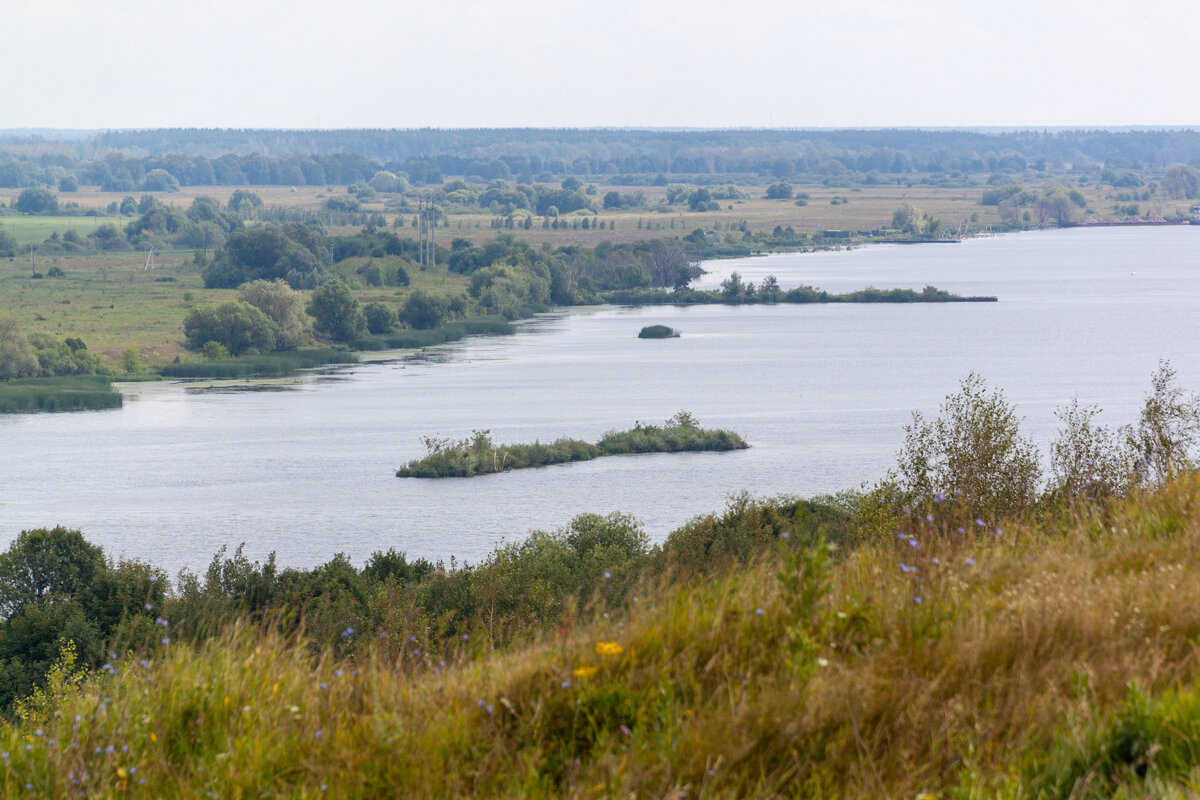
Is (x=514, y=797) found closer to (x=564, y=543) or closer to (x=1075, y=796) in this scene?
(x=1075, y=796)

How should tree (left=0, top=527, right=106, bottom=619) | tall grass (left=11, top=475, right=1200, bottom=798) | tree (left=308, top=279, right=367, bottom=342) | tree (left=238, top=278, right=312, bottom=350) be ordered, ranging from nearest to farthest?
tall grass (left=11, top=475, right=1200, bottom=798) → tree (left=0, top=527, right=106, bottom=619) → tree (left=238, top=278, right=312, bottom=350) → tree (left=308, top=279, right=367, bottom=342)

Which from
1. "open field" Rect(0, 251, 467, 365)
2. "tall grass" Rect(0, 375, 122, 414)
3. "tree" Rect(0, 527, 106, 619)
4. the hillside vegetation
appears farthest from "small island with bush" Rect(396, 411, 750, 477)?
the hillside vegetation

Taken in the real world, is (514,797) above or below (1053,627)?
below

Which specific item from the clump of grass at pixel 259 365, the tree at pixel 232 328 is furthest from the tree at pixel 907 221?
the tree at pixel 232 328

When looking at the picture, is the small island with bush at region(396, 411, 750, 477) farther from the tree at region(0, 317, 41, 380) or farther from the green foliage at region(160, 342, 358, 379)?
the tree at region(0, 317, 41, 380)

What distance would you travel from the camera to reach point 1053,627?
5.15 m

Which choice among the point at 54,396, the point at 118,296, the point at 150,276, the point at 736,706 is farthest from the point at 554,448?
the point at 150,276

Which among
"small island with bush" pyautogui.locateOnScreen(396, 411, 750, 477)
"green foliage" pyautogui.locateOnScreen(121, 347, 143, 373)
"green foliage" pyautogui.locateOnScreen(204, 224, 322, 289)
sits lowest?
"green foliage" pyautogui.locateOnScreen(121, 347, 143, 373)

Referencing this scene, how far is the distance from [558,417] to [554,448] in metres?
8.40

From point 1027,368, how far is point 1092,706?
2837 inches

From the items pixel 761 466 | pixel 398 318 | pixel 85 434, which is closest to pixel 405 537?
pixel 761 466

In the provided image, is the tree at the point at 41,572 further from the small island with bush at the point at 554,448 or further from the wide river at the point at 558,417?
the small island with bush at the point at 554,448

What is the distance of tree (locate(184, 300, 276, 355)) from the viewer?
84.2 metres

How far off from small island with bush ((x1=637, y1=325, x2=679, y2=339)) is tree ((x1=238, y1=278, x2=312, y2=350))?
2457cm
